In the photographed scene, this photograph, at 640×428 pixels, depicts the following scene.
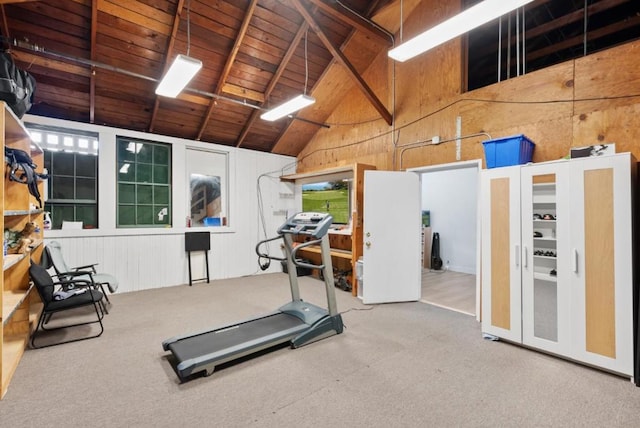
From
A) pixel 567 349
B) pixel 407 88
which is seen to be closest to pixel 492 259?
pixel 567 349

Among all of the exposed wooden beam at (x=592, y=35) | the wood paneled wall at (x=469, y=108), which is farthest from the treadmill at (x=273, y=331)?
the exposed wooden beam at (x=592, y=35)

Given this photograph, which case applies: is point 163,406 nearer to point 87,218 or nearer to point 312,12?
point 87,218

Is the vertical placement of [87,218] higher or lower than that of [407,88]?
lower

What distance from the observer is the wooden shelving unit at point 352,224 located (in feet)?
16.9

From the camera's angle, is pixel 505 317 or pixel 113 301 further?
pixel 113 301

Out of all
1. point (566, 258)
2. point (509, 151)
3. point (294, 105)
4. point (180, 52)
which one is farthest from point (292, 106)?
point (566, 258)

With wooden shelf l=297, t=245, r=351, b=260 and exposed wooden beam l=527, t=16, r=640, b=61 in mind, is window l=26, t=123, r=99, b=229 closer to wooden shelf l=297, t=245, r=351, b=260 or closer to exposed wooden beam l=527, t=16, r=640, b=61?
wooden shelf l=297, t=245, r=351, b=260

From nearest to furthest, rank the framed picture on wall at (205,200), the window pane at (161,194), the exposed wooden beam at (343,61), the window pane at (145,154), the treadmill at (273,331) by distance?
1. the treadmill at (273,331)
2. the exposed wooden beam at (343,61)
3. the window pane at (145,154)
4. the window pane at (161,194)
5. the framed picture on wall at (205,200)

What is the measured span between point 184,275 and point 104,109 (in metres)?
3.27

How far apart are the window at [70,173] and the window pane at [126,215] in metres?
0.36

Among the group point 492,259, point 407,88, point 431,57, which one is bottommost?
point 492,259

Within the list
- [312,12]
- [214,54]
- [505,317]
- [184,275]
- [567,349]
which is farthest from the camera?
[184,275]

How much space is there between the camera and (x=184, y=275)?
5.96 metres

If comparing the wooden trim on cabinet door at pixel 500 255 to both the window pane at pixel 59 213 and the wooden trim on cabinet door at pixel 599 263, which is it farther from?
the window pane at pixel 59 213
